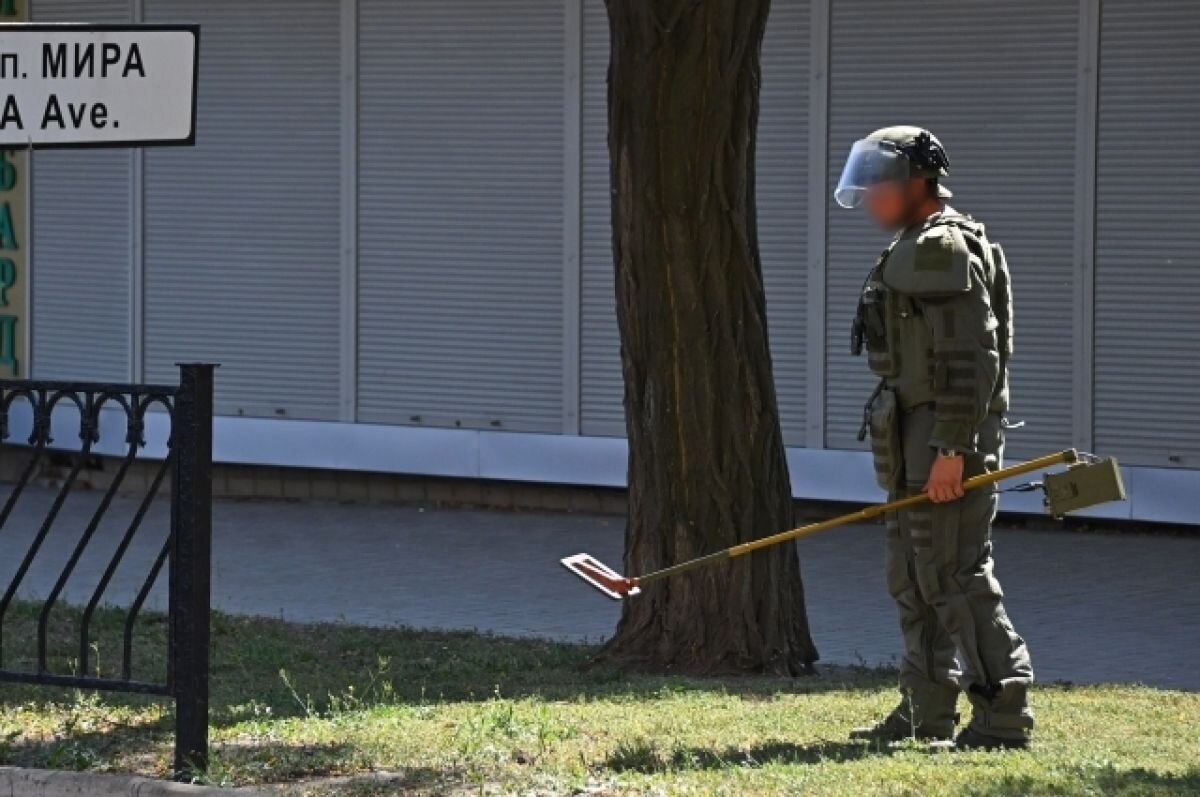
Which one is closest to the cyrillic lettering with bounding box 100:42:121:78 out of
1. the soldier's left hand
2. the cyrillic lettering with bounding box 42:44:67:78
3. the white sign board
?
the white sign board

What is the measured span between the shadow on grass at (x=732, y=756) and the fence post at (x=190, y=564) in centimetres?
133

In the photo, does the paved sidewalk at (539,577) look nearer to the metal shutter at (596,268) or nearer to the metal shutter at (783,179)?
the metal shutter at (596,268)

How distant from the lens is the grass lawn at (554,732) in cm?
619

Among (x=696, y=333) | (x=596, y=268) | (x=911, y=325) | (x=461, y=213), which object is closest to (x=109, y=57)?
(x=696, y=333)

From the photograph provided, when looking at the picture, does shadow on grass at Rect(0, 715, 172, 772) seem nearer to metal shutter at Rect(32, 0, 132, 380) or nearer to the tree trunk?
the tree trunk

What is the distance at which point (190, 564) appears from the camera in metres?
6.60

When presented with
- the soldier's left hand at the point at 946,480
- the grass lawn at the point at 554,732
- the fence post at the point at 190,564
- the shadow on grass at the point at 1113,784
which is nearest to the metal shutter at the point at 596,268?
the grass lawn at the point at 554,732

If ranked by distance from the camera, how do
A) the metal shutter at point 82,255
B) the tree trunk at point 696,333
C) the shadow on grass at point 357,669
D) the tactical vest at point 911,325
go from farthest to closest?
the metal shutter at point 82,255 → the tree trunk at point 696,333 → the shadow on grass at point 357,669 → the tactical vest at point 911,325

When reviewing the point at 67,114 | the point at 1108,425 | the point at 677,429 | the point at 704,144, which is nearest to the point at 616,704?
the point at 677,429

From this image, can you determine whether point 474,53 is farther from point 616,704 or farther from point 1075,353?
point 616,704

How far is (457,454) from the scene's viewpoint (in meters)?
14.7

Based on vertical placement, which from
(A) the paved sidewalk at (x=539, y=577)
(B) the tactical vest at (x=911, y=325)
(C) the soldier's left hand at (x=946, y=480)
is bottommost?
(A) the paved sidewalk at (x=539, y=577)

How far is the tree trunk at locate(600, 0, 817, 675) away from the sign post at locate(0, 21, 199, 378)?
2124 millimetres

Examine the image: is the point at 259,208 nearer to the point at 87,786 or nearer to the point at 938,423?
the point at 87,786
